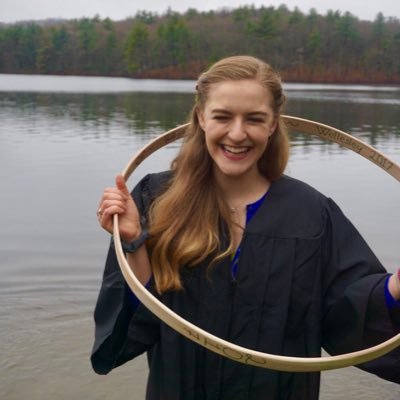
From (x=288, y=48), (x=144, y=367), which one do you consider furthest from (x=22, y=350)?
(x=288, y=48)

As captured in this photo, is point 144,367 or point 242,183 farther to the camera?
point 144,367

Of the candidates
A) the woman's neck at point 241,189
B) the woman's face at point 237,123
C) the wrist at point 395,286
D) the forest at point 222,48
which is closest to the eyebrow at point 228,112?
the woman's face at point 237,123

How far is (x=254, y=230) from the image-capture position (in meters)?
3.34

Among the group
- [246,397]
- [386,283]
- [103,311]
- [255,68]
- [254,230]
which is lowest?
[246,397]

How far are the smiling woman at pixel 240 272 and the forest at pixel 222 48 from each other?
109 m

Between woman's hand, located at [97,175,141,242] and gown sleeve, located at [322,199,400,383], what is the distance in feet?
3.20

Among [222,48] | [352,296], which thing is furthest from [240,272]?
[222,48]

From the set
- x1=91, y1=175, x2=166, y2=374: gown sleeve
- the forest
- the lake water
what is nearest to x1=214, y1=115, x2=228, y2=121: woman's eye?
x1=91, y1=175, x2=166, y2=374: gown sleeve

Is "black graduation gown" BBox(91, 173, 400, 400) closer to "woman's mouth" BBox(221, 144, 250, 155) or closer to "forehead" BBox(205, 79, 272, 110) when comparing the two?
"woman's mouth" BBox(221, 144, 250, 155)

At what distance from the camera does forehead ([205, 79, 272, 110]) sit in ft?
10.7

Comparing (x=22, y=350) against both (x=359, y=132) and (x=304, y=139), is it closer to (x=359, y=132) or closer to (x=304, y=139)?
(x=304, y=139)

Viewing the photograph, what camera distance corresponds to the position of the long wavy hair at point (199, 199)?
331 centimetres

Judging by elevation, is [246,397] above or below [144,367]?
above

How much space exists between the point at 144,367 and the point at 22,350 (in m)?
1.40
